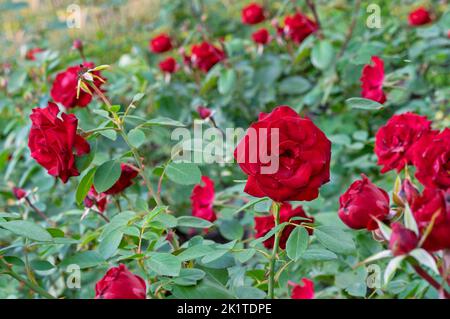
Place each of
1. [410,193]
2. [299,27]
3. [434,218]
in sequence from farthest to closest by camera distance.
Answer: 1. [299,27]
2. [410,193]
3. [434,218]

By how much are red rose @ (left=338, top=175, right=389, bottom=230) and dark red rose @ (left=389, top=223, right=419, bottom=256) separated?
125 mm

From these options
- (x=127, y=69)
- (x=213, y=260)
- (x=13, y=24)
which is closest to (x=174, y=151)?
(x=213, y=260)

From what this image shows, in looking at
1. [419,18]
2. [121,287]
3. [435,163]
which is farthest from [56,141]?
[419,18]

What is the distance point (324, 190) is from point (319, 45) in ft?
2.25

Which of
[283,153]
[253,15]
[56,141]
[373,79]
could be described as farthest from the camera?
[253,15]

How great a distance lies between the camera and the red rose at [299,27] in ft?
7.20

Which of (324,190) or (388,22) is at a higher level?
(388,22)

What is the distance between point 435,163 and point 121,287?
0.42 metres

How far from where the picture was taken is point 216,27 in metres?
3.25

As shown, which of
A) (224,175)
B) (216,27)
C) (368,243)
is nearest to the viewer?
(368,243)

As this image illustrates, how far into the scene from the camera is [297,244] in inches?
33.4

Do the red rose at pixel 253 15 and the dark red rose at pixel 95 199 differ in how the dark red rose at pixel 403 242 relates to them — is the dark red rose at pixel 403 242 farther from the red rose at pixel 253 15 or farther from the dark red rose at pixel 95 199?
the red rose at pixel 253 15

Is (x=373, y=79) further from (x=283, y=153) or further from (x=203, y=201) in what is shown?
(x=283, y=153)
